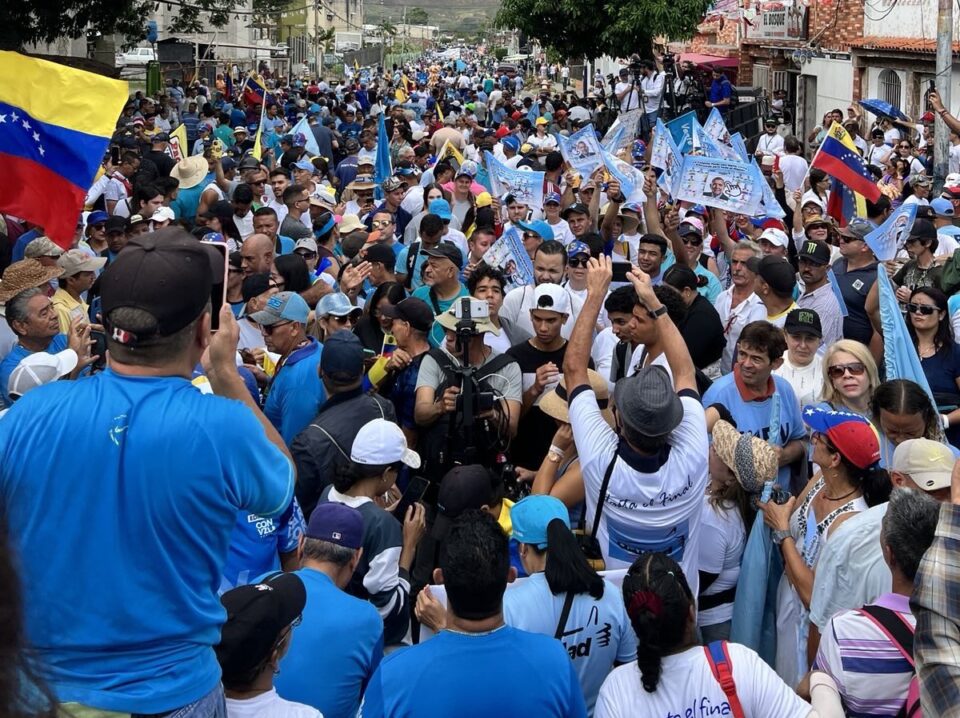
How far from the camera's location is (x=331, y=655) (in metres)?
3.55

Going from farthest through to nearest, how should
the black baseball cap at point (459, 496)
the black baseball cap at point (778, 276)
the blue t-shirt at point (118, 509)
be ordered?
the black baseball cap at point (778, 276), the black baseball cap at point (459, 496), the blue t-shirt at point (118, 509)

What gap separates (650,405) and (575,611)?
2.41ft

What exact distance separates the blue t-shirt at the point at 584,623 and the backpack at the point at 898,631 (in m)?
0.75

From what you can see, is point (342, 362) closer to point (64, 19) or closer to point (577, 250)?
point (577, 250)

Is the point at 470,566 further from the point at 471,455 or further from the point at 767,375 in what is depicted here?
the point at 767,375

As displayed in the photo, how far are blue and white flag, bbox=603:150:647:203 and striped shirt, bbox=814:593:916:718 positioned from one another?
7424 mm

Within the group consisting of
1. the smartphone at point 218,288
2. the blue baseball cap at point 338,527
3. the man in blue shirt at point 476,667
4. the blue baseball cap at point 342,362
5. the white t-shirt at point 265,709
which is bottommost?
the white t-shirt at point 265,709

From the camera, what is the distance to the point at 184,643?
8.41 feet

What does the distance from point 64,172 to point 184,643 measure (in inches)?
177

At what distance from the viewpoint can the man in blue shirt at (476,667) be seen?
3.11m

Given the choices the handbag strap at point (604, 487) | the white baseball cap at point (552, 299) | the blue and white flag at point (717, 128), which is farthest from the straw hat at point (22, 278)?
the blue and white flag at point (717, 128)

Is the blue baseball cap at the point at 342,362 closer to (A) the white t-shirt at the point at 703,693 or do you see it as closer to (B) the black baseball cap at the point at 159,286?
(A) the white t-shirt at the point at 703,693

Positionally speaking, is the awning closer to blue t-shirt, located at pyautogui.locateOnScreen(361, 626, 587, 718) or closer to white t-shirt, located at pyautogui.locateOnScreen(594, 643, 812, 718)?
white t-shirt, located at pyautogui.locateOnScreen(594, 643, 812, 718)

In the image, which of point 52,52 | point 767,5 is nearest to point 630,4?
point 767,5
